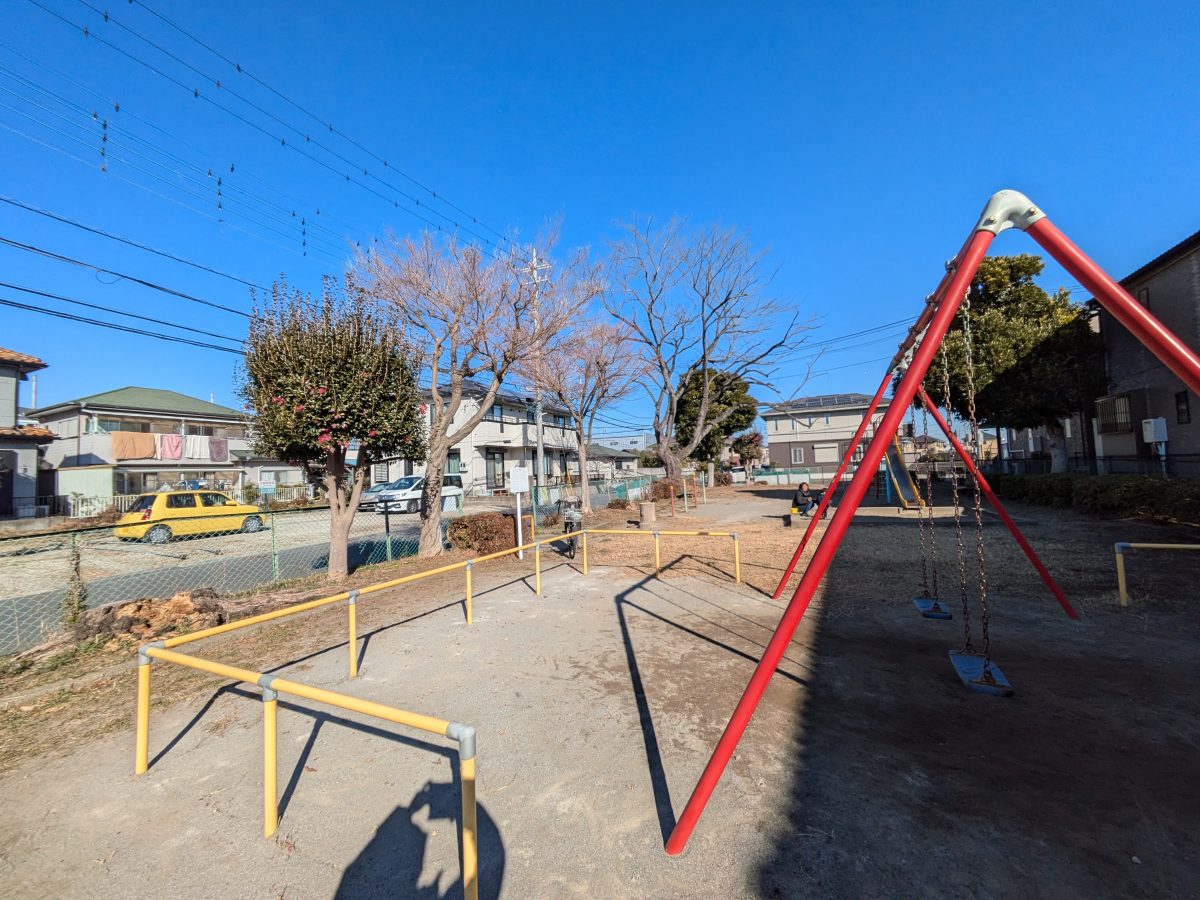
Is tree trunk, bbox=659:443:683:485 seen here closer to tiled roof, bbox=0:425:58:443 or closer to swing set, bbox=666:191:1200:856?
swing set, bbox=666:191:1200:856

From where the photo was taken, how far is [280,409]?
801 centimetres

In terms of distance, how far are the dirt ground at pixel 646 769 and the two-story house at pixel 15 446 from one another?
20564 millimetres

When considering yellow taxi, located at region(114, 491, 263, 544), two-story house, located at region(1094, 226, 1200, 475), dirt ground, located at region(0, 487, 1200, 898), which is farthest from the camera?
yellow taxi, located at region(114, 491, 263, 544)

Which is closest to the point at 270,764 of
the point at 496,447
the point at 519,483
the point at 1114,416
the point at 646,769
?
the point at 646,769

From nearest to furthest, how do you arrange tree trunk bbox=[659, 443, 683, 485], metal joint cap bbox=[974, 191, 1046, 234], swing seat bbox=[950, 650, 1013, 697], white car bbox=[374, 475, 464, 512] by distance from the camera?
metal joint cap bbox=[974, 191, 1046, 234]
swing seat bbox=[950, 650, 1013, 697]
white car bbox=[374, 475, 464, 512]
tree trunk bbox=[659, 443, 683, 485]

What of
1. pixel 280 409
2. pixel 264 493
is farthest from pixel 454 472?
pixel 280 409

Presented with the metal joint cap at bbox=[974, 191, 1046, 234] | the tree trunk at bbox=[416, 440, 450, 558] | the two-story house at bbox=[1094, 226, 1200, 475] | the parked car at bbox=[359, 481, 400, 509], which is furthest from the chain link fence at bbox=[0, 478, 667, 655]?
the two-story house at bbox=[1094, 226, 1200, 475]

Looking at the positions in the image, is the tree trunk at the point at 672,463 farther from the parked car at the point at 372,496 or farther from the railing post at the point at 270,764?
the railing post at the point at 270,764

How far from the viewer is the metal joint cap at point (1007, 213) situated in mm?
3033

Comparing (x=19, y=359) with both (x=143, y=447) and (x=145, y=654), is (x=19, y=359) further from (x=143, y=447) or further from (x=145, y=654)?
(x=145, y=654)

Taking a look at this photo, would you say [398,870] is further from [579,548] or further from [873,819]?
[579,548]

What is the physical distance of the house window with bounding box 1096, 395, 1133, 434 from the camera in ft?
51.8

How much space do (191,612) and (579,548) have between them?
7.59m

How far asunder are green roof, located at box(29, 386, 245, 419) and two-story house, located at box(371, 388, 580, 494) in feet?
32.8
